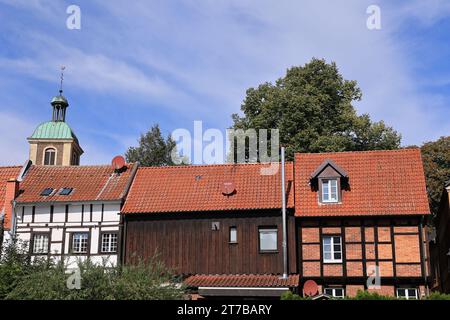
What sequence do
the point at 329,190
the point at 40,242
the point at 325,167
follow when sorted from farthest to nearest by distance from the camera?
the point at 40,242, the point at 325,167, the point at 329,190

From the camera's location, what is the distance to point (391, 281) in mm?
24438

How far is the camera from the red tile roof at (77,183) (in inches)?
1103

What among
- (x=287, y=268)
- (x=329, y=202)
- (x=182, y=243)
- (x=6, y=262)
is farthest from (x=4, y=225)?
(x=329, y=202)

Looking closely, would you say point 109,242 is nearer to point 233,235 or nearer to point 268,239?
point 233,235

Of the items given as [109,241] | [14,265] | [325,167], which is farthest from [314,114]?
[14,265]

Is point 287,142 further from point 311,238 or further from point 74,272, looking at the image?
point 74,272

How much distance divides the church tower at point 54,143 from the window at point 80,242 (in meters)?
30.5

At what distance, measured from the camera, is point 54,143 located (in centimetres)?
5747

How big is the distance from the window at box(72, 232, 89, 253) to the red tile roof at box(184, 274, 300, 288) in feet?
17.6

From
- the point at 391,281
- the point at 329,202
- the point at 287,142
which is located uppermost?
the point at 287,142

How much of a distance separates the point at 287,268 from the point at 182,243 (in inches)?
196

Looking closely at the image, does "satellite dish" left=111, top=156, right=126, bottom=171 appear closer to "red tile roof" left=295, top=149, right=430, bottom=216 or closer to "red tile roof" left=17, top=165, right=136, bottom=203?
"red tile roof" left=17, top=165, right=136, bottom=203

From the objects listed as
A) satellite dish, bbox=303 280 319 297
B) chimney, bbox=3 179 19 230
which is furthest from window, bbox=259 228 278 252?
chimney, bbox=3 179 19 230

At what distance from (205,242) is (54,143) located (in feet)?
116
